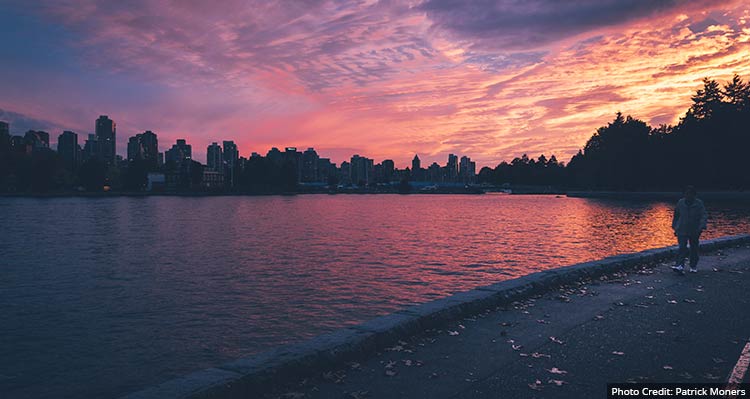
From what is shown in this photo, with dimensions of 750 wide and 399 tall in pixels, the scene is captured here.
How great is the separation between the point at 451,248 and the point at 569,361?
27575 millimetres

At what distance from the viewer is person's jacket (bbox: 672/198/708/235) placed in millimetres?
16656

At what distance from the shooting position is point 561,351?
28.8 ft

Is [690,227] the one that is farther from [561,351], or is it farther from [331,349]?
[331,349]

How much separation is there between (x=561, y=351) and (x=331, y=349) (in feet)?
13.4

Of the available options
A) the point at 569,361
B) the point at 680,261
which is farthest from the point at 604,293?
the point at 569,361

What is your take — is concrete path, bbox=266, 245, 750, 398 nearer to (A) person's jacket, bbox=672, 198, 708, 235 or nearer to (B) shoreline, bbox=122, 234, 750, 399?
(B) shoreline, bbox=122, 234, 750, 399

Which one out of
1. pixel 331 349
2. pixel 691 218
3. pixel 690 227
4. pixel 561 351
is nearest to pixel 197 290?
pixel 331 349

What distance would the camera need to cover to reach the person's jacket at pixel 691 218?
1666 cm

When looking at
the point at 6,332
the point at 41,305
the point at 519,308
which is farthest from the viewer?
the point at 41,305

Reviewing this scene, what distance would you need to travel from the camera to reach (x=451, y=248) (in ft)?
117

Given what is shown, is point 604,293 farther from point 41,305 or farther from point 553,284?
point 41,305

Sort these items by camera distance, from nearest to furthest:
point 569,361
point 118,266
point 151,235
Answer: point 569,361
point 118,266
point 151,235

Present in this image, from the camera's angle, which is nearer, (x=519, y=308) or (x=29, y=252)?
(x=519, y=308)

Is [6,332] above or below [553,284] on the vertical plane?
below
